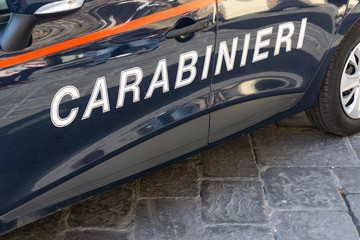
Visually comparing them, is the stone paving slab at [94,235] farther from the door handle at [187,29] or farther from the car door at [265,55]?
the door handle at [187,29]

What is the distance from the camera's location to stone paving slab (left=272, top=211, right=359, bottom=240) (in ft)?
8.30

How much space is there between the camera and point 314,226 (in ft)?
8.51

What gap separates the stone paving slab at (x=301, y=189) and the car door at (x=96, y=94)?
70cm

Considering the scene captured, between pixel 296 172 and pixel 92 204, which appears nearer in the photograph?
pixel 92 204

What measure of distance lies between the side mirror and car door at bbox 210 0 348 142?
0.71 m

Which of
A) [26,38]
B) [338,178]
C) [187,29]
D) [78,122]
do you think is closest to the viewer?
[26,38]

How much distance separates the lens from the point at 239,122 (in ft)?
8.93

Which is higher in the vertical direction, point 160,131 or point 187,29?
point 187,29

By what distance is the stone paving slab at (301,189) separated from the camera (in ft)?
9.05

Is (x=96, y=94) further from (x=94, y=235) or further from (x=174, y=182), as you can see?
(x=174, y=182)

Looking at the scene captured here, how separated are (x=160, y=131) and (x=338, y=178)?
3.67 ft

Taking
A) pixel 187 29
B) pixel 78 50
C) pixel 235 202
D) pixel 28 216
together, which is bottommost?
pixel 28 216

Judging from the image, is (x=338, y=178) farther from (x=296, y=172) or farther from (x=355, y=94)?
(x=355, y=94)

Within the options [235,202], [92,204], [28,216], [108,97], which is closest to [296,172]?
[235,202]
